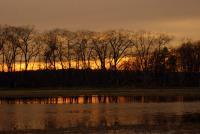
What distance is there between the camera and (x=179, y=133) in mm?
28844

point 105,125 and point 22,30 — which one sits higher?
point 22,30

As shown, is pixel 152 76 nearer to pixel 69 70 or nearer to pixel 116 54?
pixel 116 54

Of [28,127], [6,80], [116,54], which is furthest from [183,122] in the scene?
[116,54]

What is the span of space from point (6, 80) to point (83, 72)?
2358 cm

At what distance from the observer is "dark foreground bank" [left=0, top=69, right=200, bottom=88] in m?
132

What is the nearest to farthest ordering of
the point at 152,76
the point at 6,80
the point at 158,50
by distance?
the point at 6,80
the point at 152,76
the point at 158,50

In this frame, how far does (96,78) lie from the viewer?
140875mm

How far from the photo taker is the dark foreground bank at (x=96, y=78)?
432 ft

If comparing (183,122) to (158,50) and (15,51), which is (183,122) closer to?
(15,51)

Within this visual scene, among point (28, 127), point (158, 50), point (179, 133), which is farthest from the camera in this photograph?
point (158, 50)

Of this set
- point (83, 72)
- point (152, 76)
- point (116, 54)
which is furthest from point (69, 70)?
point (152, 76)

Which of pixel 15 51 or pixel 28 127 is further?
pixel 15 51

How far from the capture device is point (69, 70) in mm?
142250

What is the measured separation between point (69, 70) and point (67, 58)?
5292 millimetres
